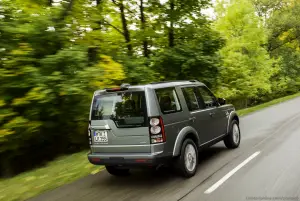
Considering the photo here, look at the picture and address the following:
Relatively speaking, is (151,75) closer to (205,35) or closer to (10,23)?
(205,35)

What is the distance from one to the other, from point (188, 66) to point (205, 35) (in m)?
2.21

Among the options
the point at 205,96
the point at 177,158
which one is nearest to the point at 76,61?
the point at 205,96

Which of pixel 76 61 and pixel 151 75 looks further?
pixel 151 75

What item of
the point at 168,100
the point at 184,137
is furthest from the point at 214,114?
the point at 168,100

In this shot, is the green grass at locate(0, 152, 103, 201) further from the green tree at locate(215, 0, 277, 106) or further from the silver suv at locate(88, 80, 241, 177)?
the green tree at locate(215, 0, 277, 106)

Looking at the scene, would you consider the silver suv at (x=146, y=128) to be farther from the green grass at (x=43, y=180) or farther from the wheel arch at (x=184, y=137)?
the green grass at (x=43, y=180)

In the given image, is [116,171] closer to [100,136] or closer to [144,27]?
[100,136]

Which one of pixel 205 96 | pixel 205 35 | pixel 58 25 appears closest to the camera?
pixel 205 96

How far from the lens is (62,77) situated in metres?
8.17

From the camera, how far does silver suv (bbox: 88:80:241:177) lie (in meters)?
5.60

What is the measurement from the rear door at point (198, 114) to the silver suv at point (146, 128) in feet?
0.07

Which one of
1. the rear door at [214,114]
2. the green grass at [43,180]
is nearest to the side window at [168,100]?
the rear door at [214,114]

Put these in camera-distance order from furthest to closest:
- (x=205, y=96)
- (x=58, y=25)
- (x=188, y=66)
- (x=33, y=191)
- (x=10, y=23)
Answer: (x=188, y=66) → (x=58, y=25) → (x=10, y=23) → (x=205, y=96) → (x=33, y=191)

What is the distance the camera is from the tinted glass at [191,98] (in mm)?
6602
